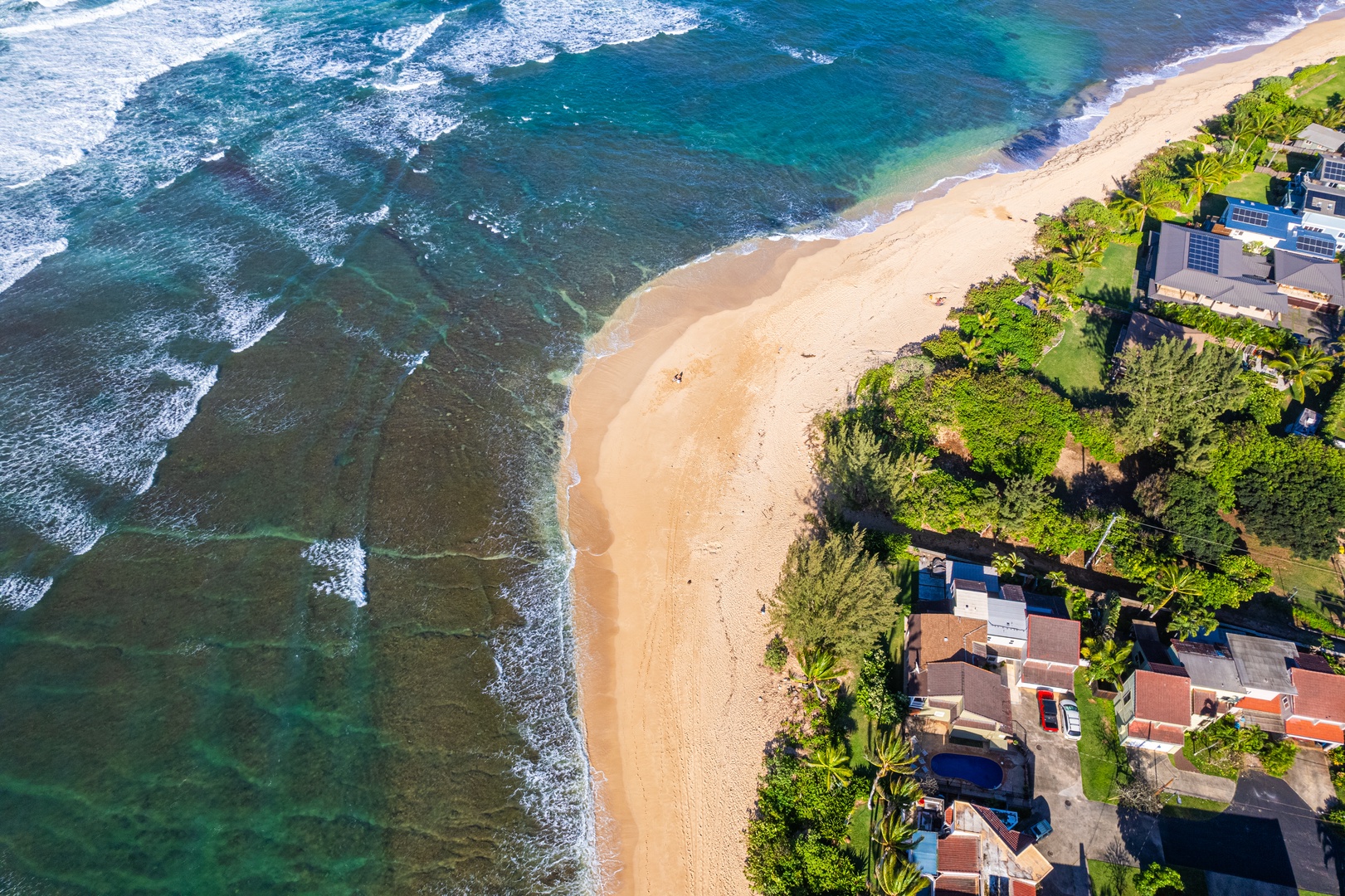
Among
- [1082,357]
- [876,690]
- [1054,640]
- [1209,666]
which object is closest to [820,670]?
[876,690]

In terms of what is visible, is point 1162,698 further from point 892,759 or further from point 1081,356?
point 1081,356

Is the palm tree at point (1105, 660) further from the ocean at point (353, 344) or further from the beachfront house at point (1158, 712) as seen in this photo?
the ocean at point (353, 344)

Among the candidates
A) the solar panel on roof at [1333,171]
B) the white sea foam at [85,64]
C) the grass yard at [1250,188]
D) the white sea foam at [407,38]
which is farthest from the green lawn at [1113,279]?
the white sea foam at [85,64]

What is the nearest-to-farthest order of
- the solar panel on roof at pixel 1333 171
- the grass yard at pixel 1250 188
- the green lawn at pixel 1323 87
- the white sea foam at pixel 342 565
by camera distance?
the white sea foam at pixel 342 565 < the solar panel on roof at pixel 1333 171 < the grass yard at pixel 1250 188 < the green lawn at pixel 1323 87

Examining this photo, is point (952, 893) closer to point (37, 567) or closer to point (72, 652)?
point (72, 652)

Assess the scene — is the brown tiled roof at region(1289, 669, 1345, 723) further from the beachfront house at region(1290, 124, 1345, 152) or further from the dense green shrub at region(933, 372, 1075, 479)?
the beachfront house at region(1290, 124, 1345, 152)

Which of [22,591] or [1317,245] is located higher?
[1317,245]

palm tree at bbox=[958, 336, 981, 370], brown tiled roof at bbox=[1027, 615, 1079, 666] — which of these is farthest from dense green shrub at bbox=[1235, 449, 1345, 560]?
palm tree at bbox=[958, 336, 981, 370]
